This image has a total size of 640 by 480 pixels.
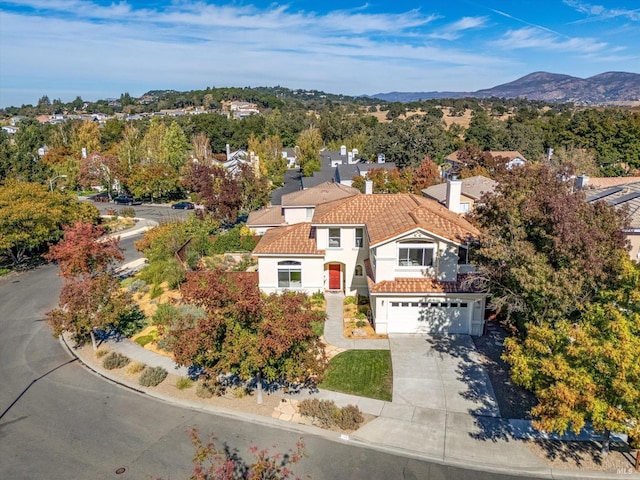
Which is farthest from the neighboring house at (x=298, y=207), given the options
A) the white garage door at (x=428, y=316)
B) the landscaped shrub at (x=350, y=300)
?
the white garage door at (x=428, y=316)

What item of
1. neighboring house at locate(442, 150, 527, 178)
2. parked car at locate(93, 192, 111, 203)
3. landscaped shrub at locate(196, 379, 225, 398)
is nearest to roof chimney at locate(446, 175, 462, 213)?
landscaped shrub at locate(196, 379, 225, 398)

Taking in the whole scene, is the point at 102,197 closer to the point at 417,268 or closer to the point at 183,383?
the point at 183,383

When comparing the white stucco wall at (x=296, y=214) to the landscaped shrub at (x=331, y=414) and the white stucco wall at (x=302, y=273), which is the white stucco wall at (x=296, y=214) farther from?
the landscaped shrub at (x=331, y=414)

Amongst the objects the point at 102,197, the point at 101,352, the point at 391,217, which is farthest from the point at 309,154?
the point at 101,352

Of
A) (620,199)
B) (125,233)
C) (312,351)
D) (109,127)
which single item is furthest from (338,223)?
(109,127)

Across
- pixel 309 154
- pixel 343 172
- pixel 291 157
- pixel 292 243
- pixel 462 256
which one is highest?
pixel 309 154

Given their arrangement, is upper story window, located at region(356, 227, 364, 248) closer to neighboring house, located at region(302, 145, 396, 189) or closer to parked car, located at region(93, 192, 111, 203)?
neighboring house, located at region(302, 145, 396, 189)
